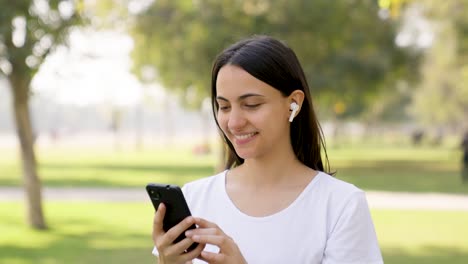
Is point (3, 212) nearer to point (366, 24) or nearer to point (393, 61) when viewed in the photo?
point (366, 24)

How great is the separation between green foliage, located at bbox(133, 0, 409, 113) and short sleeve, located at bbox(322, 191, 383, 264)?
1080 cm

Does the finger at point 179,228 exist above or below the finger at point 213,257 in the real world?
above

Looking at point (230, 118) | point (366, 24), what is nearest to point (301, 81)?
point (230, 118)

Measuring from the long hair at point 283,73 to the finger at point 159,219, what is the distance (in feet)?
1.64

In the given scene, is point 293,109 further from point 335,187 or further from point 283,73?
point 335,187

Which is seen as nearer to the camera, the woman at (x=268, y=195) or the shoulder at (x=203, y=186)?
the woman at (x=268, y=195)

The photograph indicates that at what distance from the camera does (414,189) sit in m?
17.6

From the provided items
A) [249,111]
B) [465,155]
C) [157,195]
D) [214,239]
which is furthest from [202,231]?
[465,155]

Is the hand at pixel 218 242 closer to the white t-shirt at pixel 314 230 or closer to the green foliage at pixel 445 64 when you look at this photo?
the white t-shirt at pixel 314 230

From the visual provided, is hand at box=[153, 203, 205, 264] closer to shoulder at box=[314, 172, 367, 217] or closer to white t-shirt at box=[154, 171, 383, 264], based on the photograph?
white t-shirt at box=[154, 171, 383, 264]

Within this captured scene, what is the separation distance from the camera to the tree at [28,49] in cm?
1019

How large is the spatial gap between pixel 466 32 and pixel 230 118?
23610mm

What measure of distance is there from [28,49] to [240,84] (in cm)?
895

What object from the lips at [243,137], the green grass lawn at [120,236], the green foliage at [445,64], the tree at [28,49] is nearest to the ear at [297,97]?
the lips at [243,137]
